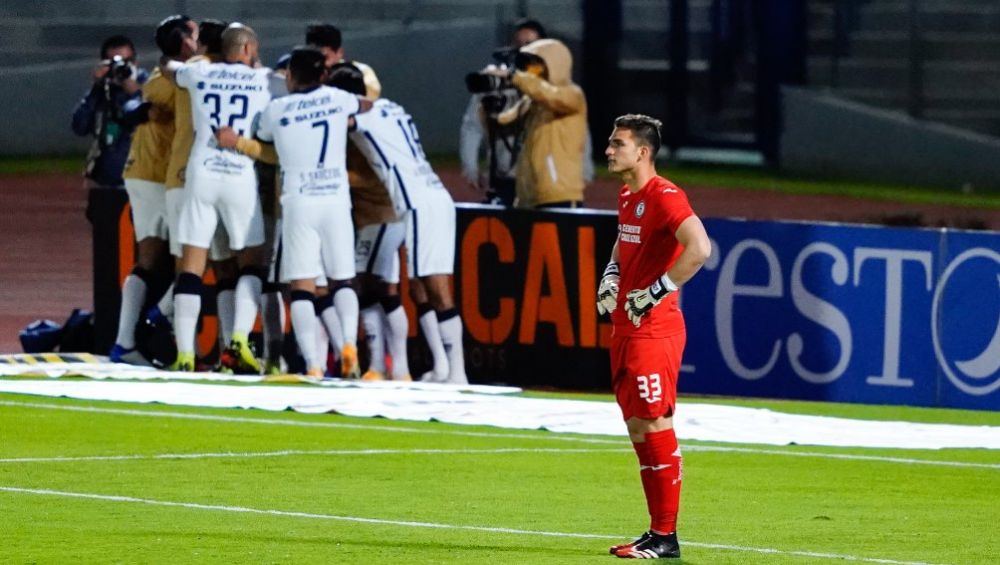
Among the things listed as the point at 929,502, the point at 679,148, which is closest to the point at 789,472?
the point at 929,502

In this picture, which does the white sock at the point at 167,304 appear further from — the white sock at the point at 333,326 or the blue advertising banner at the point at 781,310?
the blue advertising banner at the point at 781,310

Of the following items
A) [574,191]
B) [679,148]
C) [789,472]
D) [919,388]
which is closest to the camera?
[789,472]

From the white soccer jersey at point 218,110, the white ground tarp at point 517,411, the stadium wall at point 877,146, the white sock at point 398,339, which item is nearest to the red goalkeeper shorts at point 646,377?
the white ground tarp at point 517,411

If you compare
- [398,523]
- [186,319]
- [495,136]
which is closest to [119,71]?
[186,319]

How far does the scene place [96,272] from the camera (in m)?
16.9

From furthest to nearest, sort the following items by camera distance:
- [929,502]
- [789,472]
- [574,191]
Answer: [574,191]
[789,472]
[929,502]

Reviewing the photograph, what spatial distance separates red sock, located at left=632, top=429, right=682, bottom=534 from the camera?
28.2 ft

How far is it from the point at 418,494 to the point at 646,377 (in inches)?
88.2

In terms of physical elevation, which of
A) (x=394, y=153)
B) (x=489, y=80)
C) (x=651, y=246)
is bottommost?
(x=394, y=153)

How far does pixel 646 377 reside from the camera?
28.2ft

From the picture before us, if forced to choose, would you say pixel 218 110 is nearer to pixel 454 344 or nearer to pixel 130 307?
pixel 130 307

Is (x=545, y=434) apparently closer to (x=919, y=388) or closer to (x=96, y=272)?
(x=919, y=388)

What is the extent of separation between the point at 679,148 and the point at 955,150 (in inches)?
187

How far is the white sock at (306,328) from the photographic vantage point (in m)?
14.9
